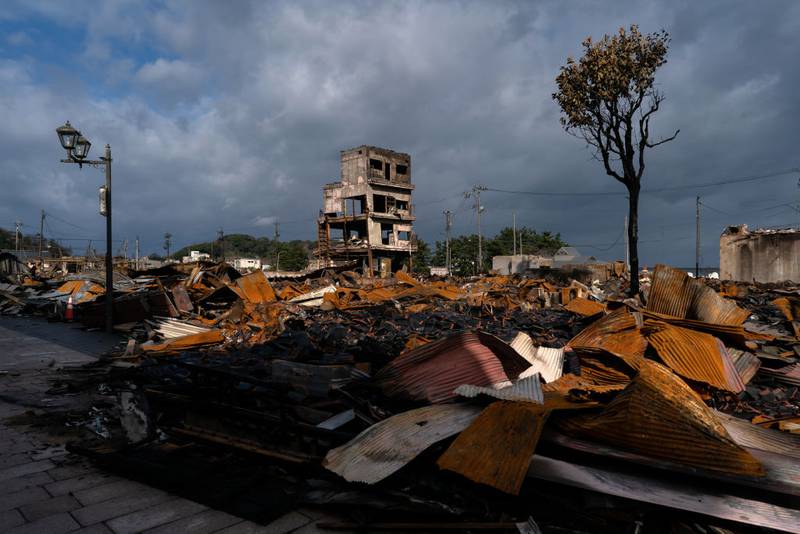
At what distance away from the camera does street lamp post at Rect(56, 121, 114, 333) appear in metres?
9.47

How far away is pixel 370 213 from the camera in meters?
37.0

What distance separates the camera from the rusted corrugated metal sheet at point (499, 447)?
8.13ft

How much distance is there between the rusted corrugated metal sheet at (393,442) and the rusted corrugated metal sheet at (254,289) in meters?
10.2

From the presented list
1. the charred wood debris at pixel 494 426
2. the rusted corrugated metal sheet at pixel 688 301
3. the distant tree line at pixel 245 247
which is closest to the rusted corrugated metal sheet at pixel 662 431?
the charred wood debris at pixel 494 426

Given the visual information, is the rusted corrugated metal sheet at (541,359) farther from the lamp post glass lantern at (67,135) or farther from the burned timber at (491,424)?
the lamp post glass lantern at (67,135)

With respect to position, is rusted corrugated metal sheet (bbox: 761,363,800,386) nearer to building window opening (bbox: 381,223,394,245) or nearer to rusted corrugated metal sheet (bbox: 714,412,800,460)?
rusted corrugated metal sheet (bbox: 714,412,800,460)

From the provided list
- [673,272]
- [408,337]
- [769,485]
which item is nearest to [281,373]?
[408,337]

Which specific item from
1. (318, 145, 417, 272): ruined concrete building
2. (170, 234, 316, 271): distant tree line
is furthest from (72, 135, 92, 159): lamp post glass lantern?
(170, 234, 316, 271): distant tree line

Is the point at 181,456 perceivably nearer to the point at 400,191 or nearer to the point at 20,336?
the point at 20,336

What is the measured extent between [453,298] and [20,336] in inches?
417

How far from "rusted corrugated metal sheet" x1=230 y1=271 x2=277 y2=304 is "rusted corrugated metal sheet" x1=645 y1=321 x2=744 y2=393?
33.2 ft

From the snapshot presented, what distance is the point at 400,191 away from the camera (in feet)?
133

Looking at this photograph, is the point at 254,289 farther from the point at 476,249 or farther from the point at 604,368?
the point at 476,249

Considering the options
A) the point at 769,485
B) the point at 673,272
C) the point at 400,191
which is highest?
the point at 400,191
